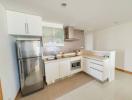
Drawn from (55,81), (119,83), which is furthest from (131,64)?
(55,81)

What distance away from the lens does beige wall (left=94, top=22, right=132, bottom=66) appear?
131 inches

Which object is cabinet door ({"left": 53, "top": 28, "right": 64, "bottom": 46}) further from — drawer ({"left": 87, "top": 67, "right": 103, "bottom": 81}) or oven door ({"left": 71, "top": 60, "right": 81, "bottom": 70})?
drawer ({"left": 87, "top": 67, "right": 103, "bottom": 81})

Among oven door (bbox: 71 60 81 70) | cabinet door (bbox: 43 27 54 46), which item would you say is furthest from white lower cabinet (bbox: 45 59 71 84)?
cabinet door (bbox: 43 27 54 46)

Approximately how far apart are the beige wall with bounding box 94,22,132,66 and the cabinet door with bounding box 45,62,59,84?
10.1ft

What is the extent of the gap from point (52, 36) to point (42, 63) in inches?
47.0

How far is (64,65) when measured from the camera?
9.70 feet

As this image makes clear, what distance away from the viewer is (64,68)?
116 inches

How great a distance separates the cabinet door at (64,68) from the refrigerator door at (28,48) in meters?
1.03

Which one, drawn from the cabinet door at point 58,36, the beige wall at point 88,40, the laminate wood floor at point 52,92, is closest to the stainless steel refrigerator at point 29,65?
the laminate wood floor at point 52,92

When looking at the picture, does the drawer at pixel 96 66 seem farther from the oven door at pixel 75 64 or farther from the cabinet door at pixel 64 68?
the cabinet door at pixel 64 68

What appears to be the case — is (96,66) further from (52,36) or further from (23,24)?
(23,24)

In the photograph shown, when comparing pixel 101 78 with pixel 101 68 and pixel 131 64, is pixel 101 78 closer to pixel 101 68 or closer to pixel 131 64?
pixel 101 68

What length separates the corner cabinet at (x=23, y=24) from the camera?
189 centimetres

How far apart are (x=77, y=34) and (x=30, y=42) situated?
9.03 feet
